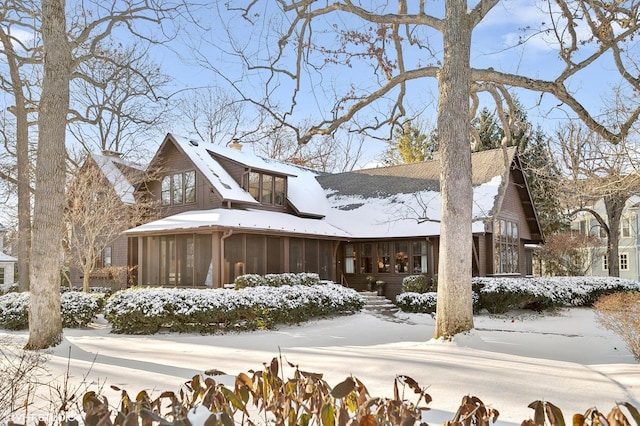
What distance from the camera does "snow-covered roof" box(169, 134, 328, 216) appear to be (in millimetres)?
21000

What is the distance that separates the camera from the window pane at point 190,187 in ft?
71.6

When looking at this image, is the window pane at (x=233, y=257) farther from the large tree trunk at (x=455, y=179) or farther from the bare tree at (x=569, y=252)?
the bare tree at (x=569, y=252)

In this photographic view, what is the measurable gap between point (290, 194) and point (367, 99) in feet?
41.1

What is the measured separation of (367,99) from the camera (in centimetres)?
1195

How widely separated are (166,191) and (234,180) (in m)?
3.29

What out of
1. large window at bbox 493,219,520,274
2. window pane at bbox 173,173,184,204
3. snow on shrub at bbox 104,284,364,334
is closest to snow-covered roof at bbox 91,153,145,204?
window pane at bbox 173,173,184,204

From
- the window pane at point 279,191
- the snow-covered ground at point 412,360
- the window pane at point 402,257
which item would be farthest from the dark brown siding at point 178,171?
the window pane at point 402,257

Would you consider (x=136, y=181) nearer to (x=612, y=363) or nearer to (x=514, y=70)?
(x=514, y=70)

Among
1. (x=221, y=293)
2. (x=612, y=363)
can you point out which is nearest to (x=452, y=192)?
(x=612, y=363)

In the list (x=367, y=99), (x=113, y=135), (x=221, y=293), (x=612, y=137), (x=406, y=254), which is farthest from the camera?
(x=113, y=135)

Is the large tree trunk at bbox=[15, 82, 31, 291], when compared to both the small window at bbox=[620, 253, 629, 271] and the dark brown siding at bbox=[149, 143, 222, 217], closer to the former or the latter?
the dark brown siding at bbox=[149, 143, 222, 217]

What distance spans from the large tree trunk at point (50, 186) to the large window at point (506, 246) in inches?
667

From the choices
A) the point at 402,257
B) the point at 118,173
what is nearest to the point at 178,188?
the point at 118,173

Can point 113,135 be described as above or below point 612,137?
above
